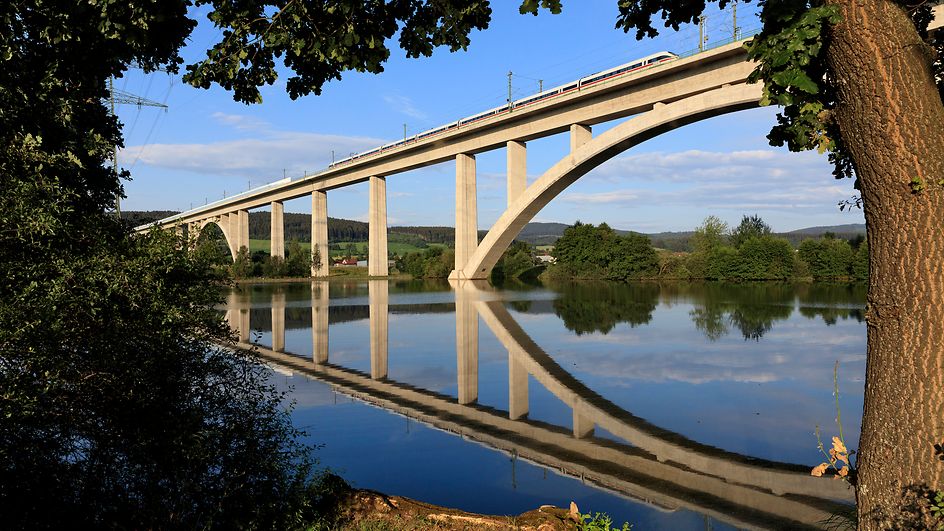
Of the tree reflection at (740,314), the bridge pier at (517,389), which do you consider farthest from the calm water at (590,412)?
the tree reflection at (740,314)

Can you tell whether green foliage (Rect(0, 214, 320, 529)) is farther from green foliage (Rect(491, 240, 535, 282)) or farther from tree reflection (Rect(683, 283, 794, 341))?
green foliage (Rect(491, 240, 535, 282))

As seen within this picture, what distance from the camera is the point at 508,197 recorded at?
1700 inches

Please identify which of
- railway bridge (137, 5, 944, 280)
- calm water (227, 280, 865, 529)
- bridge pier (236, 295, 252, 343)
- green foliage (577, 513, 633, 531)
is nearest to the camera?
green foliage (577, 513, 633, 531)

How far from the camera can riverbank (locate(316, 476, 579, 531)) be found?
515cm

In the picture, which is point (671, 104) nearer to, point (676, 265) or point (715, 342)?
point (715, 342)

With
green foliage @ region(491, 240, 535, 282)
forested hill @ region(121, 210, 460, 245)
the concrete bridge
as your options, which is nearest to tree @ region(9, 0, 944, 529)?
the concrete bridge

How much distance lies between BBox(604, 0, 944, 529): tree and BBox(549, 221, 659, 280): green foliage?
184 feet

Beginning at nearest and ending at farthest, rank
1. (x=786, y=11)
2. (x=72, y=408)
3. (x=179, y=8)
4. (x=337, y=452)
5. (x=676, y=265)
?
(x=786, y=11)
(x=72, y=408)
(x=179, y=8)
(x=337, y=452)
(x=676, y=265)

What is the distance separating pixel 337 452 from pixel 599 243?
55103mm

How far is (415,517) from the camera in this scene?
537 cm

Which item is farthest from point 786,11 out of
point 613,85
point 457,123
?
point 457,123

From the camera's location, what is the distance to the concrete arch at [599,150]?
28.1 metres

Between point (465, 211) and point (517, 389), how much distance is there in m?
37.8

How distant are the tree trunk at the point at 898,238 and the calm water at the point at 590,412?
216cm
